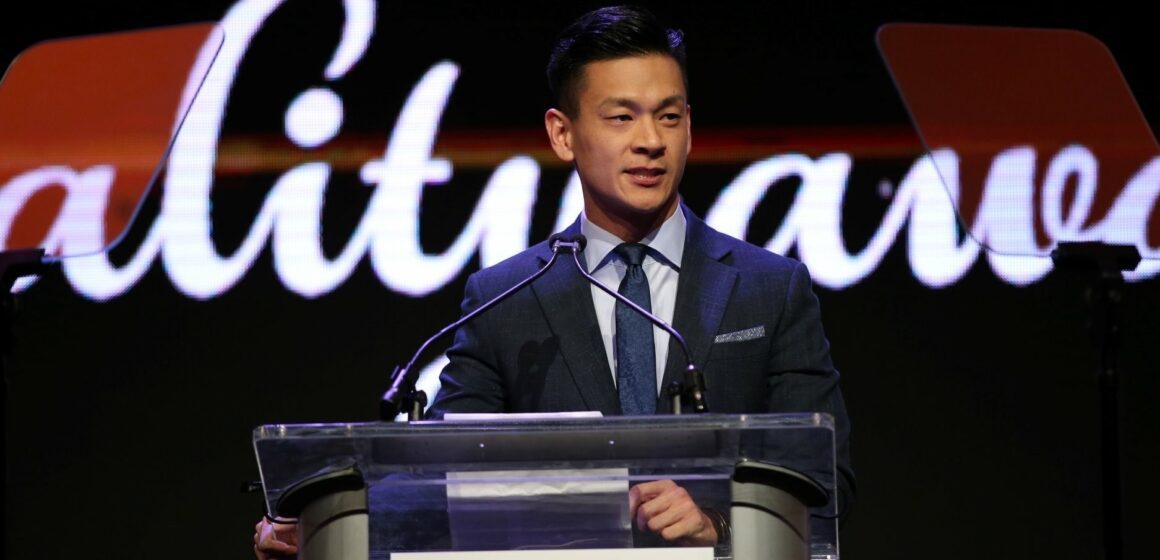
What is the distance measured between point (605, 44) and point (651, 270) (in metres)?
0.41

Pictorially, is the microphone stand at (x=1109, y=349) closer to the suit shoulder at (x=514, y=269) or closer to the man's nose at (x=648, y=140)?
the man's nose at (x=648, y=140)

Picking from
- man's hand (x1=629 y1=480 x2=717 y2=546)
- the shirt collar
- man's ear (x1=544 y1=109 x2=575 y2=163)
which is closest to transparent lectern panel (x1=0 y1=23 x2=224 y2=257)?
man's ear (x1=544 y1=109 x2=575 y2=163)

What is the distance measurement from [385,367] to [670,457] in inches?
94.9

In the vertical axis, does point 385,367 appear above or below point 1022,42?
below

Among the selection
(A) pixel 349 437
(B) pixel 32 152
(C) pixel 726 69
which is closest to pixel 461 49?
(C) pixel 726 69

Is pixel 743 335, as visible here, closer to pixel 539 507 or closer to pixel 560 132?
pixel 560 132

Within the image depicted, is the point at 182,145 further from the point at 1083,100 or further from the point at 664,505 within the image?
the point at 664,505

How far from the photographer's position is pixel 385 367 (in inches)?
150

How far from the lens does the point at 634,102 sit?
2.39m

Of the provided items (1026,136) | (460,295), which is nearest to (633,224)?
(460,295)

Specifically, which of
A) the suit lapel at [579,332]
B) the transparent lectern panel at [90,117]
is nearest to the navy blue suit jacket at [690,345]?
the suit lapel at [579,332]

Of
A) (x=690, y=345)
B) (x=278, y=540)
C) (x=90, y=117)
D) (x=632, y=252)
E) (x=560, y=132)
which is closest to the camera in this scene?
(x=278, y=540)

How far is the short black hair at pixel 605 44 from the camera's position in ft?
7.98

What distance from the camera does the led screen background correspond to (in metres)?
3.80
